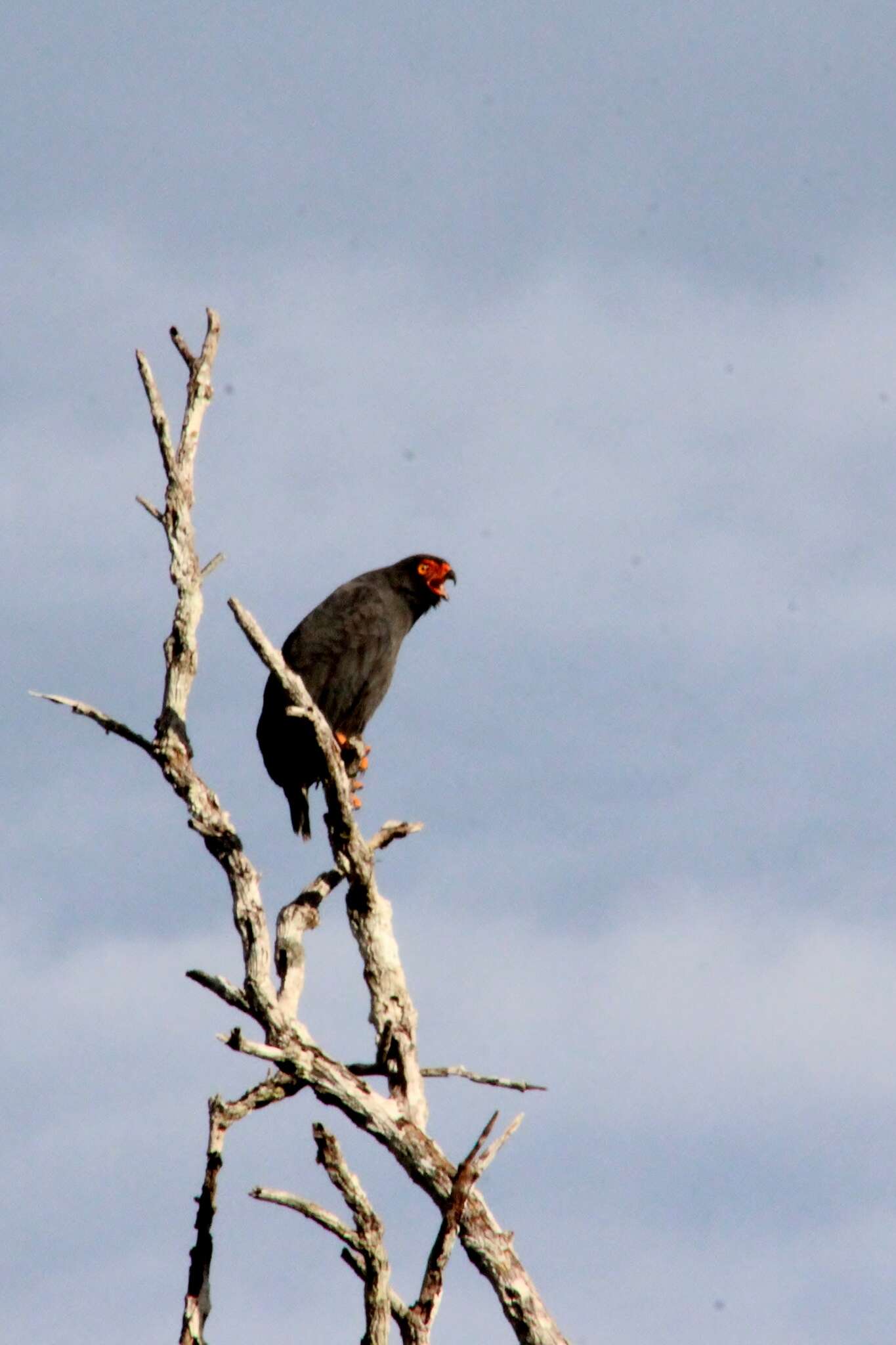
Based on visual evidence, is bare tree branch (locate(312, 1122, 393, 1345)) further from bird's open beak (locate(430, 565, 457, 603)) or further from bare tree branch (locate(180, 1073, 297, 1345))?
bird's open beak (locate(430, 565, 457, 603))

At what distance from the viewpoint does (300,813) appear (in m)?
12.2

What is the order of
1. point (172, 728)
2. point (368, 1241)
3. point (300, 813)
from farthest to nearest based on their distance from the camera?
point (300, 813)
point (172, 728)
point (368, 1241)

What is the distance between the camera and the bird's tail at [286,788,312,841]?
12.1 meters

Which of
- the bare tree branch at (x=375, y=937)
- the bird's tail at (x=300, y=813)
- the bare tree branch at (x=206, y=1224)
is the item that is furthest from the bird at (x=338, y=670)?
the bare tree branch at (x=206, y=1224)

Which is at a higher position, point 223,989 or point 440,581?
point 440,581

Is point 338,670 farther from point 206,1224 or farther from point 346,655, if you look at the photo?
point 206,1224

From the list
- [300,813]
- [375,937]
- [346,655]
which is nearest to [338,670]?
[346,655]

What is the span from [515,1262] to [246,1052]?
1698 mm

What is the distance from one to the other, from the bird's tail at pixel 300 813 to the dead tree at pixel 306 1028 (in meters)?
2.20

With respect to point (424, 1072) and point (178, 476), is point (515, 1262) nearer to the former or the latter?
point (424, 1072)

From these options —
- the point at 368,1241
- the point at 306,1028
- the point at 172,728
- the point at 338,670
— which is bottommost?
the point at 368,1241

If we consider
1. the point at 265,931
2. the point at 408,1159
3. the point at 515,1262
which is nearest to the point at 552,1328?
the point at 515,1262

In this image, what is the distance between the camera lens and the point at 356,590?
1309cm

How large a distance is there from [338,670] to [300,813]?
1.04 metres
